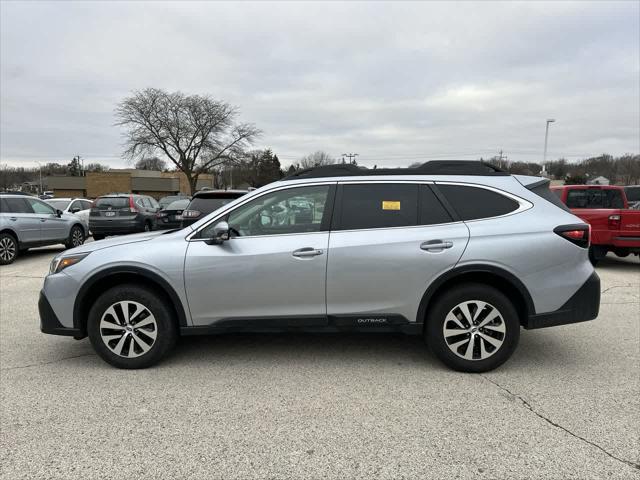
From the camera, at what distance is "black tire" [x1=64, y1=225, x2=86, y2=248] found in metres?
12.3

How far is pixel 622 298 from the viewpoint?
22.2 feet

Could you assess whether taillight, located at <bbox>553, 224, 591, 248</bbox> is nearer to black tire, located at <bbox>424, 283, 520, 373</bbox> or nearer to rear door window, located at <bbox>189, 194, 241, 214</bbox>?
black tire, located at <bbox>424, 283, 520, 373</bbox>

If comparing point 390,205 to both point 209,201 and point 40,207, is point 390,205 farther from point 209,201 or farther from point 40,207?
point 40,207

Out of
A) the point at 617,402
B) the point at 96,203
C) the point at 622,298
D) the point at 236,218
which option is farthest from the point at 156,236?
the point at 96,203

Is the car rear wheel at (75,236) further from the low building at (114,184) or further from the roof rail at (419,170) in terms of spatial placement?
the low building at (114,184)

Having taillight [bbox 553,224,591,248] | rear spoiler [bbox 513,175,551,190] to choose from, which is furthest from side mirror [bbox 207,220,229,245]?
Answer: taillight [bbox 553,224,591,248]

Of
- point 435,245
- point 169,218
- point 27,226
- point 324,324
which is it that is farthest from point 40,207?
point 435,245

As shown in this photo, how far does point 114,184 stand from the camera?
7631 centimetres

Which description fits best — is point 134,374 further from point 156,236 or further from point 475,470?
point 475,470

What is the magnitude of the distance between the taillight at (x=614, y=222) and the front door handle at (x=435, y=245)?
7.18 m

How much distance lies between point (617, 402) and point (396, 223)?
2189mm

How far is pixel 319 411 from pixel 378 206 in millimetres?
1808

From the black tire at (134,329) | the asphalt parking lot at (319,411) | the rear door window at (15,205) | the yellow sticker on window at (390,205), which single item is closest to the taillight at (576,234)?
the asphalt parking lot at (319,411)

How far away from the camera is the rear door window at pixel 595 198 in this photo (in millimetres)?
9648
